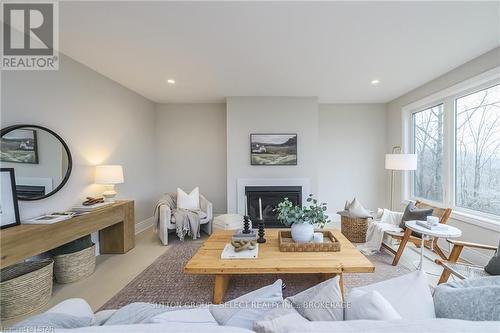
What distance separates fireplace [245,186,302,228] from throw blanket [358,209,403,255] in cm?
131

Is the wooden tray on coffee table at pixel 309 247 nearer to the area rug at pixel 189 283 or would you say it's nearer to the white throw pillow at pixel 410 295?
the area rug at pixel 189 283

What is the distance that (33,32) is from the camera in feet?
6.73

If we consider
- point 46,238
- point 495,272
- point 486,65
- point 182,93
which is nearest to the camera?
point 495,272

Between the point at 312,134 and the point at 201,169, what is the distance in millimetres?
2428

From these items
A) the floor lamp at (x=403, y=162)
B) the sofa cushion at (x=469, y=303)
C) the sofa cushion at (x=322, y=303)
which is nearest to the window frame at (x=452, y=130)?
the floor lamp at (x=403, y=162)

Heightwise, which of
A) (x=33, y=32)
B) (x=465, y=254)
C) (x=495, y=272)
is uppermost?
(x=33, y=32)

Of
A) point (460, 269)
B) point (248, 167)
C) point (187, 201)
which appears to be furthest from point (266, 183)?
point (460, 269)

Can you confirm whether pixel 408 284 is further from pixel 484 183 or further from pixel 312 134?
pixel 312 134

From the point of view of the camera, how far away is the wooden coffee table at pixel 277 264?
1.73m

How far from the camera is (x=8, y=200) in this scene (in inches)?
73.5

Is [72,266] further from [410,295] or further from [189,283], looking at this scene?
[410,295]

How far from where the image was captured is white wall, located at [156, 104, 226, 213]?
4.52 meters

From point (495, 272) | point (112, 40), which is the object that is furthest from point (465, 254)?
point (112, 40)

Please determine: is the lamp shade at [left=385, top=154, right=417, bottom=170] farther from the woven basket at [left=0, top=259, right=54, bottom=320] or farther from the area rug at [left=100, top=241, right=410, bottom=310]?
the woven basket at [left=0, top=259, right=54, bottom=320]
